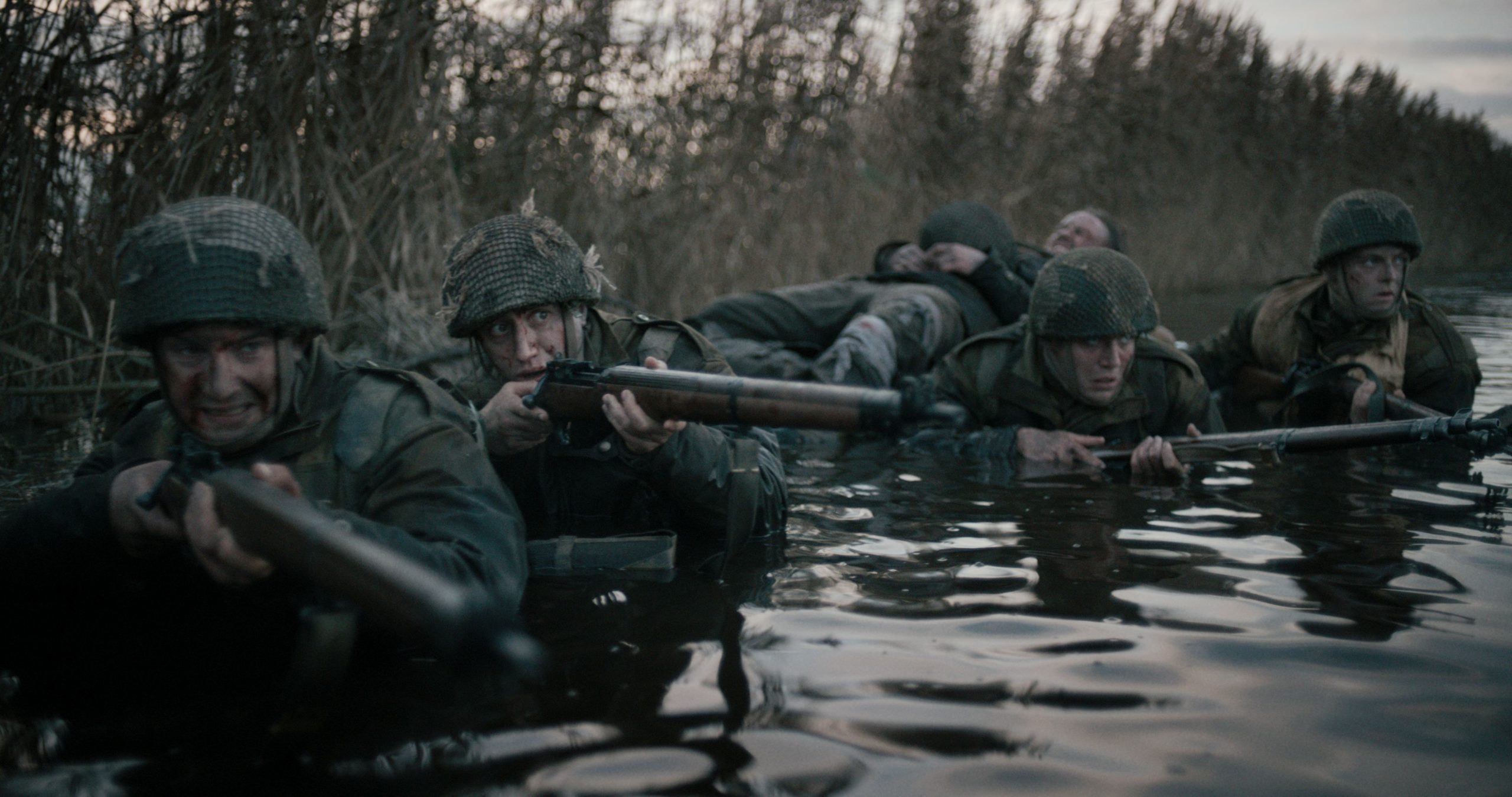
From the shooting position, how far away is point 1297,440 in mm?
5914

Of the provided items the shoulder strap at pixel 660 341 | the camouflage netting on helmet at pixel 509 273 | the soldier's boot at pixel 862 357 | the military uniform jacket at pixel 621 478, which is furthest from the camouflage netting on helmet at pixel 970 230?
the camouflage netting on helmet at pixel 509 273

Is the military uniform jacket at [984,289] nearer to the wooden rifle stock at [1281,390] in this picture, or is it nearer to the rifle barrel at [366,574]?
the wooden rifle stock at [1281,390]

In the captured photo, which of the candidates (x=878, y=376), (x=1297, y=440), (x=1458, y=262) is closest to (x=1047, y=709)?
(x=1297, y=440)

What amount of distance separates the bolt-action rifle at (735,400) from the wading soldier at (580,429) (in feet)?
0.20

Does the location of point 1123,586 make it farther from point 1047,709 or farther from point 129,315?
point 129,315

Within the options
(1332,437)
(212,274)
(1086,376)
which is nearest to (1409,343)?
(1332,437)

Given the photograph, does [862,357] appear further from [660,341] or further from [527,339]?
[527,339]

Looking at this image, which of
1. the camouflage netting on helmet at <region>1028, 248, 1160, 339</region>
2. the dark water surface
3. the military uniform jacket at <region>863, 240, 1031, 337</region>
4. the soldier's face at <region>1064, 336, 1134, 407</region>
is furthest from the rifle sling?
the military uniform jacket at <region>863, 240, 1031, 337</region>

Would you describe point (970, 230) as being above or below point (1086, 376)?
above

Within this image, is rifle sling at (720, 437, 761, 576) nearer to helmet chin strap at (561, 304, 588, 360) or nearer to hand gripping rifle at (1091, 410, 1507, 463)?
helmet chin strap at (561, 304, 588, 360)

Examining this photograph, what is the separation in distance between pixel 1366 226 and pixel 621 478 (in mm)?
4820

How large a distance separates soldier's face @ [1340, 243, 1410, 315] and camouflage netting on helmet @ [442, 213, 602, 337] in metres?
4.89

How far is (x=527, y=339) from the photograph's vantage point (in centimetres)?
432

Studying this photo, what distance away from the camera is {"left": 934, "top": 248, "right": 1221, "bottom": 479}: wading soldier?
6234 millimetres
